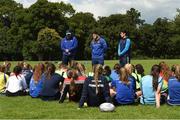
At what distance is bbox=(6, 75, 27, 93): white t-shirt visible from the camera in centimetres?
1773

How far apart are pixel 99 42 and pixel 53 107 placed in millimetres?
6941

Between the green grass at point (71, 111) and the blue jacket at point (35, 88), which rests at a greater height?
the blue jacket at point (35, 88)

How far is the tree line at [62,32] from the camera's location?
294ft

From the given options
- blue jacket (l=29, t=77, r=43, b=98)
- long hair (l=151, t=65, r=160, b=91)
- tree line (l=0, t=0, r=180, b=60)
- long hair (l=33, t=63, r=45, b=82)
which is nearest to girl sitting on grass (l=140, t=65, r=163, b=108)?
long hair (l=151, t=65, r=160, b=91)

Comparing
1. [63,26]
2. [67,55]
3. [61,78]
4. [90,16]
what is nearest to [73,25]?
[63,26]

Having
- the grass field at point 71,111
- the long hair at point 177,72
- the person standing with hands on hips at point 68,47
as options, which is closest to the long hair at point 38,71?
the grass field at point 71,111

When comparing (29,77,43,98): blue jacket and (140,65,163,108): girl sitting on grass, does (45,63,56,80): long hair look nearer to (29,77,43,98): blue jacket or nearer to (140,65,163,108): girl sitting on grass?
(29,77,43,98): blue jacket

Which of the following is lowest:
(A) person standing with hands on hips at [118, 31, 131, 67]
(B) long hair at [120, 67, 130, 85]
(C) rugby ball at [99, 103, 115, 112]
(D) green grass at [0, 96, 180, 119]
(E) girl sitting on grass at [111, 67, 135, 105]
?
(D) green grass at [0, 96, 180, 119]

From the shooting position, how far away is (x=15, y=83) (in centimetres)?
1775

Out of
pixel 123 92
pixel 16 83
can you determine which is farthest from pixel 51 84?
A: pixel 123 92

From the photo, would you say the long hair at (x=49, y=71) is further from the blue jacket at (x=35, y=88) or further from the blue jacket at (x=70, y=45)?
the blue jacket at (x=70, y=45)

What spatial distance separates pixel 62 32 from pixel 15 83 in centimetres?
7774

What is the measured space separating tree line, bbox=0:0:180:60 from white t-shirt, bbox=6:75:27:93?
6835 cm

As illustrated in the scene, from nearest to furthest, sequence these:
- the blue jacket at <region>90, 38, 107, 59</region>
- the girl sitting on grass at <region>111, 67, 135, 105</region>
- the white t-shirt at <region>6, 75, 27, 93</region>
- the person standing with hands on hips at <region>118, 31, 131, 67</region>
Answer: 1. the girl sitting on grass at <region>111, 67, 135, 105</region>
2. the white t-shirt at <region>6, 75, 27, 93</region>
3. the person standing with hands on hips at <region>118, 31, 131, 67</region>
4. the blue jacket at <region>90, 38, 107, 59</region>
